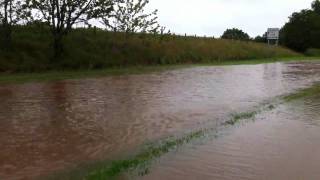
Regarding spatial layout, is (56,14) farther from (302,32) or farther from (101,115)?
(302,32)

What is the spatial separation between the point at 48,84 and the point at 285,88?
9.37 meters

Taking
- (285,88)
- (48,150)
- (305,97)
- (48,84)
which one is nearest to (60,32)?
(48,84)

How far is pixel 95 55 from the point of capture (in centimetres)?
3531

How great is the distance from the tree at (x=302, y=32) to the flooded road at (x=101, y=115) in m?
59.6

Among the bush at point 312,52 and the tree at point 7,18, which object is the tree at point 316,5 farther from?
the tree at point 7,18

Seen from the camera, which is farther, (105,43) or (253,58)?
(253,58)

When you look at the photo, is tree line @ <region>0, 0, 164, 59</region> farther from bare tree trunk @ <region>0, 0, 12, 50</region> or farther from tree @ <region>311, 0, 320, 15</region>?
tree @ <region>311, 0, 320, 15</region>

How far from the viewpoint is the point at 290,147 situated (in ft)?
31.9

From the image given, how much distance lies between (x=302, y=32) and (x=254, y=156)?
7621 centimetres

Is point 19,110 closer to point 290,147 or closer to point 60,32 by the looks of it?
point 290,147

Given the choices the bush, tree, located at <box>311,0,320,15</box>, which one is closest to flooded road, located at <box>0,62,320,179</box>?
the bush

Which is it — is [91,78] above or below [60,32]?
below

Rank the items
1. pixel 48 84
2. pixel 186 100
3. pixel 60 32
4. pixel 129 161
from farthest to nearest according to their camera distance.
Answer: pixel 60 32
pixel 48 84
pixel 186 100
pixel 129 161

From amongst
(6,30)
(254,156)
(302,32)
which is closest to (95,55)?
(6,30)
